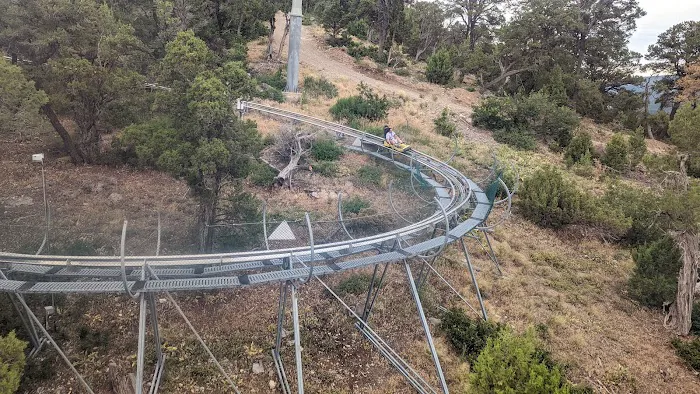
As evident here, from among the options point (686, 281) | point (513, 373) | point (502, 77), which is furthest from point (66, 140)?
point (502, 77)

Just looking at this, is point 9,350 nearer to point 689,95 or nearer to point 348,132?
point 348,132

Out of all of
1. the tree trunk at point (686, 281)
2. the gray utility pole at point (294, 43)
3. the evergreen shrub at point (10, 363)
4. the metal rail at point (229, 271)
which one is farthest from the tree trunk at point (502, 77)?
the evergreen shrub at point (10, 363)

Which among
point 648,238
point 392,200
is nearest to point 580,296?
point 648,238

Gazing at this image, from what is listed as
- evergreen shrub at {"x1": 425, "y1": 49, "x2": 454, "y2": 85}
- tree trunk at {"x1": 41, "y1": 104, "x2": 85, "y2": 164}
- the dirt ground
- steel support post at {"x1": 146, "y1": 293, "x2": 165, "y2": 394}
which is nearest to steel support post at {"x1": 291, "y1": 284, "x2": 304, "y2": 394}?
the dirt ground

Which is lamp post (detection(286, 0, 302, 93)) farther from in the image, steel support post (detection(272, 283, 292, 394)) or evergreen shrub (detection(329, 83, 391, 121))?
steel support post (detection(272, 283, 292, 394))

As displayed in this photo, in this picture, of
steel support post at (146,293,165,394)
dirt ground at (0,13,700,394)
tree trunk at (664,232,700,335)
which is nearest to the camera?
steel support post at (146,293,165,394)

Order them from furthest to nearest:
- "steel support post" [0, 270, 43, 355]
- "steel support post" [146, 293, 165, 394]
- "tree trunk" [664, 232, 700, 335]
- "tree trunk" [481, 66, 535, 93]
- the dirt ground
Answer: "tree trunk" [481, 66, 535, 93], "tree trunk" [664, 232, 700, 335], the dirt ground, "steel support post" [0, 270, 43, 355], "steel support post" [146, 293, 165, 394]

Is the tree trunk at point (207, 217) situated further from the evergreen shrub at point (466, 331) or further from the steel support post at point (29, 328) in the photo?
the evergreen shrub at point (466, 331)

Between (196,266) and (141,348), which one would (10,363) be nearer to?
(141,348)
